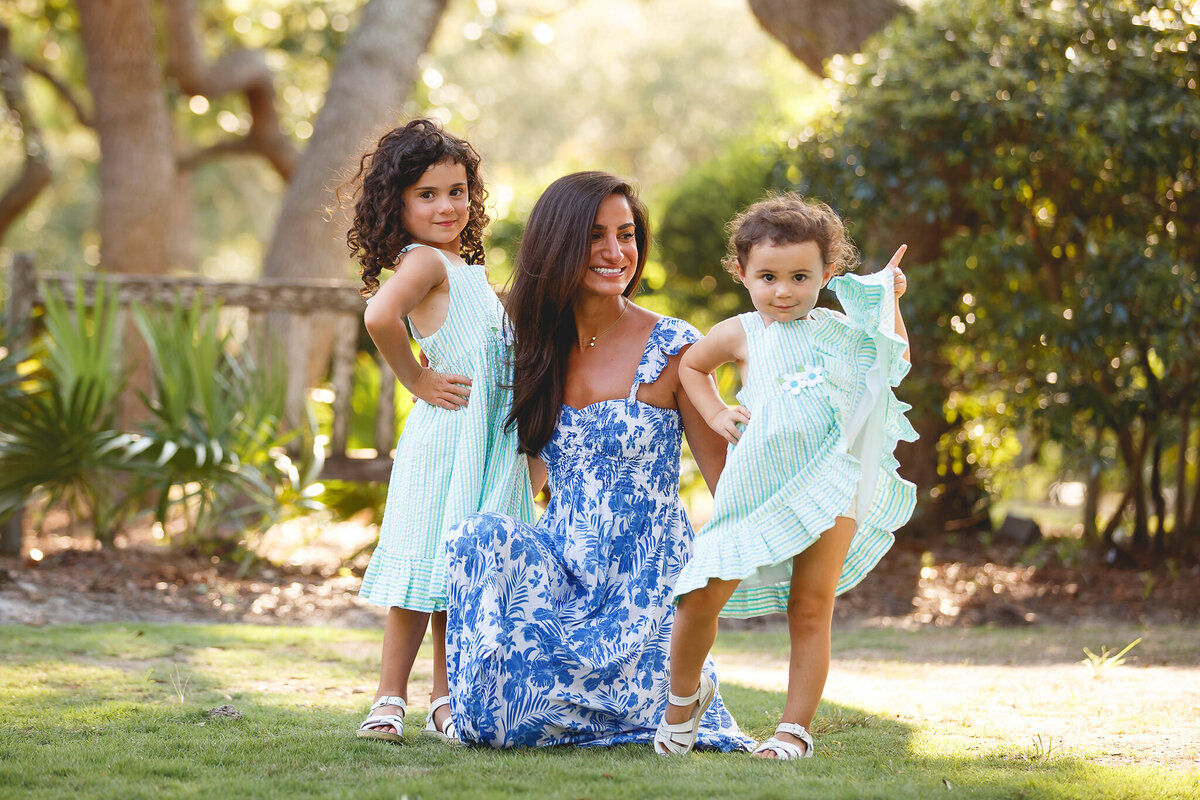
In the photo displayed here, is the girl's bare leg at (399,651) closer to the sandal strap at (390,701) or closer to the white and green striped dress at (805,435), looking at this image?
the sandal strap at (390,701)

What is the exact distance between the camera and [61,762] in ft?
8.72

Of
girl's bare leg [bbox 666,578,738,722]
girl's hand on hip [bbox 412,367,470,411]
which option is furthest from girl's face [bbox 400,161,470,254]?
girl's bare leg [bbox 666,578,738,722]

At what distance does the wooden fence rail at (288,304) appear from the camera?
6.48 metres

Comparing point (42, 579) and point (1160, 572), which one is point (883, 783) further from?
point (42, 579)

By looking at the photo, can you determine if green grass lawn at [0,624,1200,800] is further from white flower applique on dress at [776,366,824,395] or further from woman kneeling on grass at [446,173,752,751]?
white flower applique on dress at [776,366,824,395]

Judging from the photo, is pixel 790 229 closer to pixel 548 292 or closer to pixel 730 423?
pixel 730 423

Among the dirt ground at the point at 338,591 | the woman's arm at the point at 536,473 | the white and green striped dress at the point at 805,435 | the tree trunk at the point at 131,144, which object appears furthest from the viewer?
the tree trunk at the point at 131,144

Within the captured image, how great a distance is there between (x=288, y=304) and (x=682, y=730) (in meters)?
4.63

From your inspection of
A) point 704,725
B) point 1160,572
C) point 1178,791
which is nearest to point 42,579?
point 704,725

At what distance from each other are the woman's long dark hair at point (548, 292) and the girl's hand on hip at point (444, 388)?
16 cm

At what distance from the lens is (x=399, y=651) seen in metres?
3.11

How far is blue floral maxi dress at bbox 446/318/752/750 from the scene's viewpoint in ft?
9.23

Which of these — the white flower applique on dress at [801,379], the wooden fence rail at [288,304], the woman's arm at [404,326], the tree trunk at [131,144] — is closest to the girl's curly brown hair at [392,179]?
the woman's arm at [404,326]

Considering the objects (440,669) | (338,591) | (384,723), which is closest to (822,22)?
(338,591)
